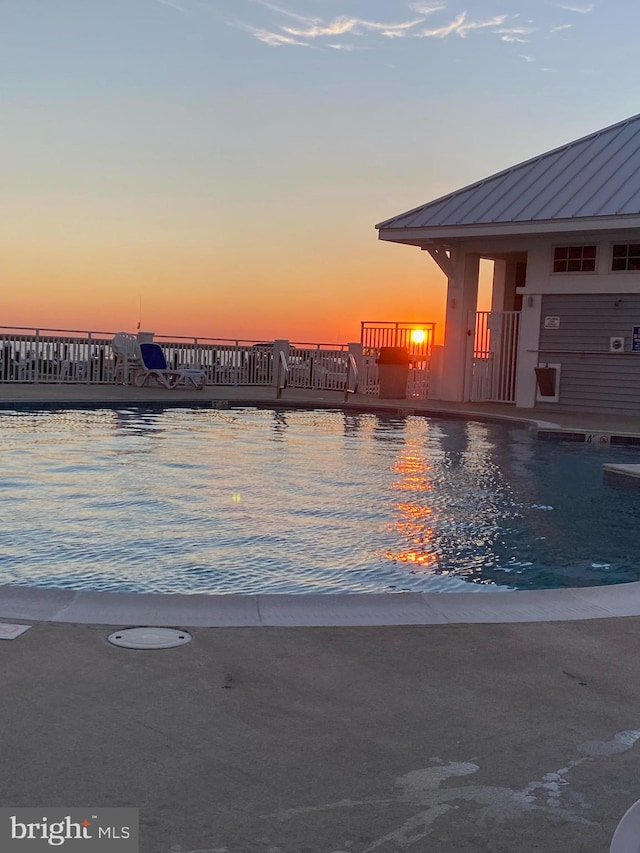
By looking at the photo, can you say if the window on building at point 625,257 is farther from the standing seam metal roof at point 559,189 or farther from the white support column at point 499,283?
the white support column at point 499,283


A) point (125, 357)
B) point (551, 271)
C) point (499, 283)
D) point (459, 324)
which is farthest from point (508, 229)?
point (125, 357)

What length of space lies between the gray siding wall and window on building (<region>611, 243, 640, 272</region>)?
0.50 meters

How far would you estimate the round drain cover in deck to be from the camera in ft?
9.98

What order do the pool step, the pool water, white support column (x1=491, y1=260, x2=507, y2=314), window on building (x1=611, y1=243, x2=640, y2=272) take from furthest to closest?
1. white support column (x1=491, y1=260, x2=507, y2=314)
2. window on building (x1=611, y1=243, x2=640, y2=272)
3. the pool step
4. the pool water

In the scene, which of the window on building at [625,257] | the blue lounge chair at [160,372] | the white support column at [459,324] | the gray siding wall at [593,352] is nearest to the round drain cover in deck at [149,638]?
the gray siding wall at [593,352]

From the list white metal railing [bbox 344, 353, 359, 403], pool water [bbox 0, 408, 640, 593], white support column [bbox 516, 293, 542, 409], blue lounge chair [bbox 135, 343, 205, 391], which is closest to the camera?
pool water [bbox 0, 408, 640, 593]

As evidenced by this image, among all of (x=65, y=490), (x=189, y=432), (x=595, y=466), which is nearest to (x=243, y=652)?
(x=65, y=490)

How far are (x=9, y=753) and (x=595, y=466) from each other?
8.56 m

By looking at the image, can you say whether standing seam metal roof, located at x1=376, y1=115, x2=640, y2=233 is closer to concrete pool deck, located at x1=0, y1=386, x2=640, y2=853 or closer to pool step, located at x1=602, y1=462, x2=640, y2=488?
pool step, located at x1=602, y1=462, x2=640, y2=488

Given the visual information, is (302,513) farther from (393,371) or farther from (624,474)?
(393,371)

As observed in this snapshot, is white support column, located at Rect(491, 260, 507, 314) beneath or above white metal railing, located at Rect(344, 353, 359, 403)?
above

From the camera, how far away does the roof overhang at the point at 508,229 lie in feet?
49.9

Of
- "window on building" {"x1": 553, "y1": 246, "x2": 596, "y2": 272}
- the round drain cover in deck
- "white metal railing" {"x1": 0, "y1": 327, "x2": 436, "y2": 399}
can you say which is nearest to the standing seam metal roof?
"window on building" {"x1": 553, "y1": 246, "x2": 596, "y2": 272}

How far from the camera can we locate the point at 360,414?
16016mm
